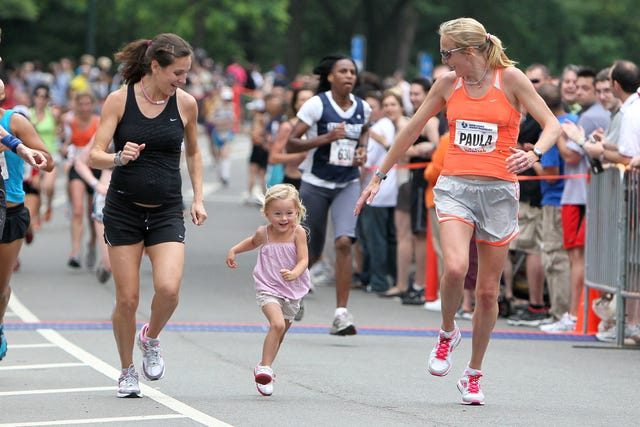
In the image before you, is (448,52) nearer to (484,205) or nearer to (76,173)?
(484,205)

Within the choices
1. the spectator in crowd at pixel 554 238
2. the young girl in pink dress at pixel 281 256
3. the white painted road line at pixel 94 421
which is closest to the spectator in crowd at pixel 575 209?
the spectator in crowd at pixel 554 238

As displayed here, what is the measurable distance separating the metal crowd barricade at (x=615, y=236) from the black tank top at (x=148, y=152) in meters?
4.12

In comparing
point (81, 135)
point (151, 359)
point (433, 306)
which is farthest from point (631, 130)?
point (81, 135)

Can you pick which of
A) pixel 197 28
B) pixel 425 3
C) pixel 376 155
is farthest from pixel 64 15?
pixel 376 155

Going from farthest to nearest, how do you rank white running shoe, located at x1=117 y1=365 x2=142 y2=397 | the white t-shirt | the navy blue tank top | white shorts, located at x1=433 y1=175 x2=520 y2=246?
the navy blue tank top → the white t-shirt → white running shoe, located at x1=117 y1=365 x2=142 y2=397 → white shorts, located at x1=433 y1=175 x2=520 y2=246

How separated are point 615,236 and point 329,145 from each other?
2.35 meters

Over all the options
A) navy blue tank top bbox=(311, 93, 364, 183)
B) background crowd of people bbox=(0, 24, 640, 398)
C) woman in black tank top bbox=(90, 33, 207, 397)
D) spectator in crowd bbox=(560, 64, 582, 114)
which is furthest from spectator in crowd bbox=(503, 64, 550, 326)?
woman in black tank top bbox=(90, 33, 207, 397)

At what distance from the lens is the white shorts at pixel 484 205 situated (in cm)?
797

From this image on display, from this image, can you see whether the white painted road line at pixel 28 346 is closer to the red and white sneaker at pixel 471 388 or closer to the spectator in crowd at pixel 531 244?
the red and white sneaker at pixel 471 388

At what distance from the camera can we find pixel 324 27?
6512cm

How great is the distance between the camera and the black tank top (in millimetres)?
8023

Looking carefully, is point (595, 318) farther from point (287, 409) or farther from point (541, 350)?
point (287, 409)

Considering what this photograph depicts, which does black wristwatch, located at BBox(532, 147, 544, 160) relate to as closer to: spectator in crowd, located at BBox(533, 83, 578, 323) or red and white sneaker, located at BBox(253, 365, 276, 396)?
red and white sneaker, located at BBox(253, 365, 276, 396)

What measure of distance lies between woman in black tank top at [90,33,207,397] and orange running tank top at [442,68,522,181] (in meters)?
1.55
